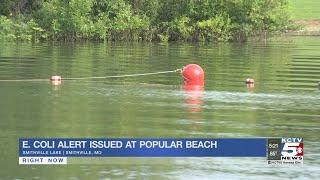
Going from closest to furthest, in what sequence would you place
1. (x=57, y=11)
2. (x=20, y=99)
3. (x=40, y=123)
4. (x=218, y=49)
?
1. (x=40, y=123)
2. (x=20, y=99)
3. (x=218, y=49)
4. (x=57, y=11)

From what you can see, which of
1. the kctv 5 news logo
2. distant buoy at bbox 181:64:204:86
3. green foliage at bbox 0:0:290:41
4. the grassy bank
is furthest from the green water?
the grassy bank

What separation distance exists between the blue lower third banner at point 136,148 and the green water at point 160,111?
0.24 meters

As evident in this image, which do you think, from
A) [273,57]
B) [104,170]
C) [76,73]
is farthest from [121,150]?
[273,57]

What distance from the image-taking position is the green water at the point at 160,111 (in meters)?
13.3

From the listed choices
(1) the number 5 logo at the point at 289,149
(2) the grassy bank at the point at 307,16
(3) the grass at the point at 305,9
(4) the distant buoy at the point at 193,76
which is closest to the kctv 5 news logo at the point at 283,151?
(1) the number 5 logo at the point at 289,149

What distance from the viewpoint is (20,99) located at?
73.0 ft

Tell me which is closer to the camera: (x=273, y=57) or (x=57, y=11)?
(x=273, y=57)

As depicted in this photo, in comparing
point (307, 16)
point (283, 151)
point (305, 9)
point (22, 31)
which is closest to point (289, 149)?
point (283, 151)

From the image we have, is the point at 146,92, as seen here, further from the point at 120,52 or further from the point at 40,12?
the point at 40,12

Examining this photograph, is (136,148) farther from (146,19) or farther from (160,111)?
(146,19)

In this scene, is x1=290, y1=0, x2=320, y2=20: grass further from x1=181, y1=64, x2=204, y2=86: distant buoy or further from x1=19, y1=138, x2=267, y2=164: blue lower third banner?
x1=19, y1=138, x2=267, y2=164: blue lower third banner

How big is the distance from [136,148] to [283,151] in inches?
98.7

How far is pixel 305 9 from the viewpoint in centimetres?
8525

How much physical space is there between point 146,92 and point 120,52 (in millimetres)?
21408
